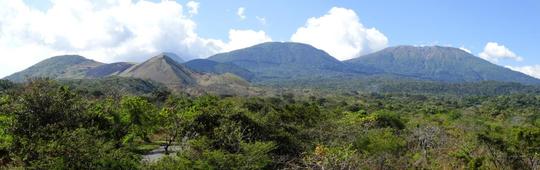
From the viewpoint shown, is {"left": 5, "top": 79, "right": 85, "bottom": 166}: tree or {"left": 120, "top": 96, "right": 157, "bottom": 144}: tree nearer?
{"left": 5, "top": 79, "right": 85, "bottom": 166}: tree

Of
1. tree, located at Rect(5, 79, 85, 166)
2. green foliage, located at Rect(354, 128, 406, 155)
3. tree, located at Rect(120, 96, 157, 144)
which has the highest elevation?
tree, located at Rect(5, 79, 85, 166)

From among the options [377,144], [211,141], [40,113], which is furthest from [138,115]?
[377,144]

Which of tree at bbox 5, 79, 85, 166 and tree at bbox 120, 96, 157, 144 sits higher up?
tree at bbox 5, 79, 85, 166

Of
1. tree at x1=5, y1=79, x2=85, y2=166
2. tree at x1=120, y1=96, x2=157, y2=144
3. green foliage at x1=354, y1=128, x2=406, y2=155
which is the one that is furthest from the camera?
tree at x1=120, y1=96, x2=157, y2=144

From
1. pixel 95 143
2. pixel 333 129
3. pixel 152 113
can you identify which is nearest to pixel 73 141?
pixel 95 143

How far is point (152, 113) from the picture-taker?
140 feet

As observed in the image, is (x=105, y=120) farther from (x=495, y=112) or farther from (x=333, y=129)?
(x=495, y=112)

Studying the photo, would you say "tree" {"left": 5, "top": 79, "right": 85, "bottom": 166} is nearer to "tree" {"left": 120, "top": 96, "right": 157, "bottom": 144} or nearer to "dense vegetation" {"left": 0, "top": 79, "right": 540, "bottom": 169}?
"dense vegetation" {"left": 0, "top": 79, "right": 540, "bottom": 169}

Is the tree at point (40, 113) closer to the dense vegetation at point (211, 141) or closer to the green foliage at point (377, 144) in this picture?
the dense vegetation at point (211, 141)

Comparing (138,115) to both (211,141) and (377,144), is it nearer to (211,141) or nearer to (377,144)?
(211,141)

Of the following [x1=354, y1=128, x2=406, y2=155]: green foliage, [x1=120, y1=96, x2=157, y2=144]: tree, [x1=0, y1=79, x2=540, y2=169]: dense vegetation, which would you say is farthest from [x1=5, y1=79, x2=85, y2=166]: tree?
[x1=354, y1=128, x2=406, y2=155]: green foliage

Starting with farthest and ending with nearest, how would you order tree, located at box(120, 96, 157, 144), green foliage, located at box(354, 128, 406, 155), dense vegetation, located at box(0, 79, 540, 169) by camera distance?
tree, located at box(120, 96, 157, 144)
green foliage, located at box(354, 128, 406, 155)
dense vegetation, located at box(0, 79, 540, 169)

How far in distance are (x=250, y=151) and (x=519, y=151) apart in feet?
63.8

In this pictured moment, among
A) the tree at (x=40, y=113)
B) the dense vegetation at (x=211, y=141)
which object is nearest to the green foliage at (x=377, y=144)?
the dense vegetation at (x=211, y=141)
